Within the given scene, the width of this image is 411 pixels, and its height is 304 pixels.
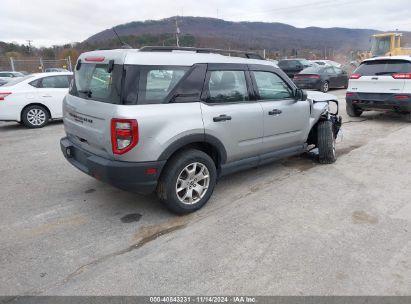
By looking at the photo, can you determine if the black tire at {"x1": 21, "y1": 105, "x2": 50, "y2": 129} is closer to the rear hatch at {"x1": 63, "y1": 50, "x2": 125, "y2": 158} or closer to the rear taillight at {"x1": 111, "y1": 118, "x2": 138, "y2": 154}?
the rear hatch at {"x1": 63, "y1": 50, "x2": 125, "y2": 158}

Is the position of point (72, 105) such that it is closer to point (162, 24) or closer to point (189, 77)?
point (189, 77)

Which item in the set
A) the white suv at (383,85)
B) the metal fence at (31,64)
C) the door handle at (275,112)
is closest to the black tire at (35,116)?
the door handle at (275,112)

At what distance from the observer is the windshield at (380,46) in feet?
69.5

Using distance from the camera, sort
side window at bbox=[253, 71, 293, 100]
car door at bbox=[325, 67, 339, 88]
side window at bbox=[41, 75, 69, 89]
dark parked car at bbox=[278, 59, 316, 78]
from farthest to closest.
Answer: dark parked car at bbox=[278, 59, 316, 78] < car door at bbox=[325, 67, 339, 88] < side window at bbox=[41, 75, 69, 89] < side window at bbox=[253, 71, 293, 100]

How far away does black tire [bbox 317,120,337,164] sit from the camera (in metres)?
5.38

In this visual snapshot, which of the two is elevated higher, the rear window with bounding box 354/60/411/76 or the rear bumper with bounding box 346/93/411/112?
the rear window with bounding box 354/60/411/76

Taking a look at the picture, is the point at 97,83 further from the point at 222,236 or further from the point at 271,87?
the point at 271,87

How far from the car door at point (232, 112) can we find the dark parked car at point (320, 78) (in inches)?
456

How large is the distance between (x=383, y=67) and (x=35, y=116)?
924 cm

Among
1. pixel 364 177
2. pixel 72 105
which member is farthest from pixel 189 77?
pixel 364 177

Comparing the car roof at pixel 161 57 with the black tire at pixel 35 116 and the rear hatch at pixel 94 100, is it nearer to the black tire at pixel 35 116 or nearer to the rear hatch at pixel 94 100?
the rear hatch at pixel 94 100

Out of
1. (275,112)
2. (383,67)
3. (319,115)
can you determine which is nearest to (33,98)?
(275,112)

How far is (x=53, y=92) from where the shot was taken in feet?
29.2

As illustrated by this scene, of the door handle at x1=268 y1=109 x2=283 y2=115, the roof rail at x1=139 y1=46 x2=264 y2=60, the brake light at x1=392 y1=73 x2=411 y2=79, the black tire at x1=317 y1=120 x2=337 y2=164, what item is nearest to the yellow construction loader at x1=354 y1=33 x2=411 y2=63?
the brake light at x1=392 y1=73 x2=411 y2=79
